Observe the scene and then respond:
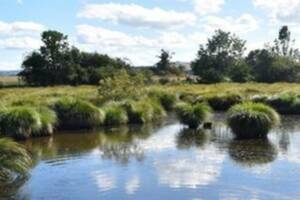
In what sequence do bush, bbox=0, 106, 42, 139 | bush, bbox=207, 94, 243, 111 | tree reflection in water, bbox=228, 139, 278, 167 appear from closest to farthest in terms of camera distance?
tree reflection in water, bbox=228, 139, 278, 167
bush, bbox=0, 106, 42, 139
bush, bbox=207, 94, 243, 111

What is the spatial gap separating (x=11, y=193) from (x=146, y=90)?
26.3 m

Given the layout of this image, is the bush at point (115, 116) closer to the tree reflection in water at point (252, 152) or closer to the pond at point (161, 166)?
the pond at point (161, 166)

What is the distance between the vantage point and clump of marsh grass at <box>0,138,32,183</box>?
15.6 meters

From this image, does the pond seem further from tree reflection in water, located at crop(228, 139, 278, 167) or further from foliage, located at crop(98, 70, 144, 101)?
foliage, located at crop(98, 70, 144, 101)

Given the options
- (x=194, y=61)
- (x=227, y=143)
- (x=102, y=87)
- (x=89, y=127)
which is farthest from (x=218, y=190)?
(x=194, y=61)

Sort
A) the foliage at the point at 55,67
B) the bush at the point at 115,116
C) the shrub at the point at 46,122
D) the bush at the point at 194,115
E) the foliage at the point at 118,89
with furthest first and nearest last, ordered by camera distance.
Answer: the foliage at the point at 55,67 → the foliage at the point at 118,89 → the bush at the point at 115,116 → the bush at the point at 194,115 → the shrub at the point at 46,122

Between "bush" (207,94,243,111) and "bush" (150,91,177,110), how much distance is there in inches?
99.4

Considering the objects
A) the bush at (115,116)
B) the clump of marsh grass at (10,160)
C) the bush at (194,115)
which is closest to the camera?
the clump of marsh grass at (10,160)

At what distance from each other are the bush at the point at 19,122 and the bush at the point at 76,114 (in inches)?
132

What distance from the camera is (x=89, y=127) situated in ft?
96.1

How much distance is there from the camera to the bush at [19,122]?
2462 cm

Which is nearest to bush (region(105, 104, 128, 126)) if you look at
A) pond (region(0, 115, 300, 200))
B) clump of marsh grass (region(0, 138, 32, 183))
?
pond (region(0, 115, 300, 200))

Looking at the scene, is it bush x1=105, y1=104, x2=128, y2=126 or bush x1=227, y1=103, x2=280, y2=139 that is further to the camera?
bush x1=105, y1=104, x2=128, y2=126

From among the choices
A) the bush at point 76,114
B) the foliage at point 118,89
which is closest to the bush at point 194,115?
the bush at point 76,114
